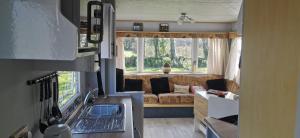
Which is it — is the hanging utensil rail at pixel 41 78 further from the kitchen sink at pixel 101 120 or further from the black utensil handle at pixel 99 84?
the black utensil handle at pixel 99 84

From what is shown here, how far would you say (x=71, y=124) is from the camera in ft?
7.53

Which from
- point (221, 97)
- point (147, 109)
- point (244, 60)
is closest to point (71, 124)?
point (244, 60)

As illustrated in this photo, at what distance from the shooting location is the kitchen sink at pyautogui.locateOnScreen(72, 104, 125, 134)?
2.14 meters

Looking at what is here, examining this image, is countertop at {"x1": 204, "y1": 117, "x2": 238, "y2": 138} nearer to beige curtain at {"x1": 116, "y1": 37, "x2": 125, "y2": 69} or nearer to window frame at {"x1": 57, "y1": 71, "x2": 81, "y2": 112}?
window frame at {"x1": 57, "y1": 71, "x2": 81, "y2": 112}

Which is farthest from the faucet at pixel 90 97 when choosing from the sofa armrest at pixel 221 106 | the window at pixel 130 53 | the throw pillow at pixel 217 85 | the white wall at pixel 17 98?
the throw pillow at pixel 217 85

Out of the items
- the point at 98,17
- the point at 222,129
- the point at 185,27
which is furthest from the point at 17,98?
the point at 185,27

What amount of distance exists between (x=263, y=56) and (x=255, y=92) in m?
→ 0.16

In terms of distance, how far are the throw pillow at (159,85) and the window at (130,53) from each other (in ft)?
2.29

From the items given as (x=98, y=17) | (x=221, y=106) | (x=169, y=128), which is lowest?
(x=169, y=128)

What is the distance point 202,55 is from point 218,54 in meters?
0.43

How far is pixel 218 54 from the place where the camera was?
22.2ft

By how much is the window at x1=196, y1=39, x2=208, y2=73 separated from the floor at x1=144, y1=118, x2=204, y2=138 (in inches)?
64.9

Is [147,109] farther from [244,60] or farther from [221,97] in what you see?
[244,60]

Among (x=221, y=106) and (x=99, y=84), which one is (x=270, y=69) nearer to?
(x=99, y=84)
